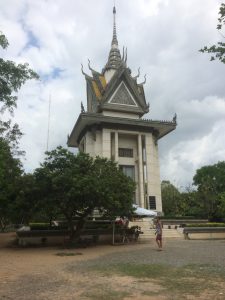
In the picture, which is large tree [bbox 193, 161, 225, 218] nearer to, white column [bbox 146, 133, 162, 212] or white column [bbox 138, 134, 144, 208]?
white column [bbox 146, 133, 162, 212]

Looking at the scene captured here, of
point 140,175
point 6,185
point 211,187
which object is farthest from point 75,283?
point 211,187

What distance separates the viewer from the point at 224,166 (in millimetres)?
54906

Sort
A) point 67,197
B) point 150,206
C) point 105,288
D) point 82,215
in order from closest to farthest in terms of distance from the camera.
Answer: point 105,288 → point 67,197 → point 82,215 → point 150,206

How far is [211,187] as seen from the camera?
1624 inches

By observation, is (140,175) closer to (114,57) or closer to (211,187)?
(211,187)

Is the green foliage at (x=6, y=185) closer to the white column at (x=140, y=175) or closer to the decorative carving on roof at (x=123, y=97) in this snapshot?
the white column at (x=140, y=175)

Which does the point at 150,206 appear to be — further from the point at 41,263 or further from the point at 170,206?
the point at 41,263

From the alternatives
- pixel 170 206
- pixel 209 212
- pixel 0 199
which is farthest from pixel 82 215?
pixel 170 206

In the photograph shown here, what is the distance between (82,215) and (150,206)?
18.1m

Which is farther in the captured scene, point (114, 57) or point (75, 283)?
point (114, 57)

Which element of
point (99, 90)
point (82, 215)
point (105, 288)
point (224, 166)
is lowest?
point (105, 288)

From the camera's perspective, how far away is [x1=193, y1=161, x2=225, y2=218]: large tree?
3803 cm

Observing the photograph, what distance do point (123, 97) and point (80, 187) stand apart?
2369cm

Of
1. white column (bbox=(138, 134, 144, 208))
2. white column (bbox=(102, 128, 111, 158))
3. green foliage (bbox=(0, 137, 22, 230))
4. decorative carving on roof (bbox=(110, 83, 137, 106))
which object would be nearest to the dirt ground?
green foliage (bbox=(0, 137, 22, 230))
